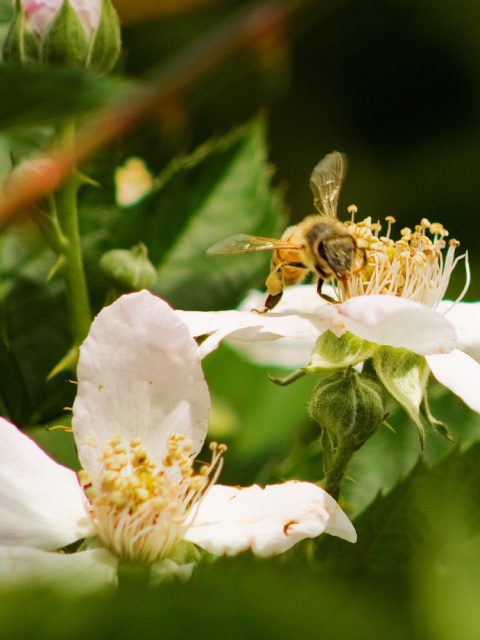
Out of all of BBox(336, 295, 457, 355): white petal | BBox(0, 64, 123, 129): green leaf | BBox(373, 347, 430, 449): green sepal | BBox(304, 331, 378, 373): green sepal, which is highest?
BBox(0, 64, 123, 129): green leaf

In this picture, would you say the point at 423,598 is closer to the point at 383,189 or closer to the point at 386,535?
the point at 386,535

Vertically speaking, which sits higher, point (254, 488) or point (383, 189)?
point (254, 488)

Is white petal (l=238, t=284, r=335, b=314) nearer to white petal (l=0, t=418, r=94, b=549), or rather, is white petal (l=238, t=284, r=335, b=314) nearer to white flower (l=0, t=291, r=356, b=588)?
white flower (l=0, t=291, r=356, b=588)

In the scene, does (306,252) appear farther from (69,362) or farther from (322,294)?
(69,362)

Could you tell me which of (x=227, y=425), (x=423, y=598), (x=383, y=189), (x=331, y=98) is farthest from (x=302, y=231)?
(x=331, y=98)

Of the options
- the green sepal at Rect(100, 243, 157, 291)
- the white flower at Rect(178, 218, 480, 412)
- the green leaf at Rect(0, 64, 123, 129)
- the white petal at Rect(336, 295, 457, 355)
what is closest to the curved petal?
the white flower at Rect(178, 218, 480, 412)

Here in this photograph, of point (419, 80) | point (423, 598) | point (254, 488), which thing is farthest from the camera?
point (419, 80)

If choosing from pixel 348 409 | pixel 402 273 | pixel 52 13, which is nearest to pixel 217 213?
pixel 402 273
